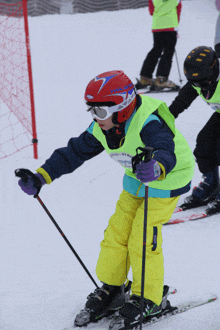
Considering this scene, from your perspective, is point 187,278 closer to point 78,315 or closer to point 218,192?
point 78,315

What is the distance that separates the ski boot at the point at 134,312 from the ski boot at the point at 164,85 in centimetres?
511

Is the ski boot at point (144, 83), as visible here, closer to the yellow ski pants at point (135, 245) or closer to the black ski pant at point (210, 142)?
the black ski pant at point (210, 142)

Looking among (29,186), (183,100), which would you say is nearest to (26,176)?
(29,186)

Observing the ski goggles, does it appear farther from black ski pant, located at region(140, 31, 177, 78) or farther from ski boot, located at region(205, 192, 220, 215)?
black ski pant, located at region(140, 31, 177, 78)

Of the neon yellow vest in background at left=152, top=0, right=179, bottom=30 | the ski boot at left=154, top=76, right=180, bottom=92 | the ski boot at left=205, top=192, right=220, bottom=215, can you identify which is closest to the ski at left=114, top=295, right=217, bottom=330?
the ski boot at left=205, top=192, right=220, bottom=215

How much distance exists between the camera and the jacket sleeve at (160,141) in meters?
1.93

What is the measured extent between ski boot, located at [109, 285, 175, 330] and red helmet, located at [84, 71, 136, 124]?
37.4 inches

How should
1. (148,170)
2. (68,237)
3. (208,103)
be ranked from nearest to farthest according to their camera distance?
(148,170) < (68,237) < (208,103)

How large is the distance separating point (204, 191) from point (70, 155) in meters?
1.77

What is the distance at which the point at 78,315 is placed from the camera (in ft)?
7.82

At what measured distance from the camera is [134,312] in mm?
2178

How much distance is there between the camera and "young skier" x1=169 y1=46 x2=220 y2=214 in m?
3.10

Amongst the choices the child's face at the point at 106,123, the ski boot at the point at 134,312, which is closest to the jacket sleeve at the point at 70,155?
the child's face at the point at 106,123

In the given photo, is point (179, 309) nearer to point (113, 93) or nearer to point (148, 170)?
point (148, 170)
